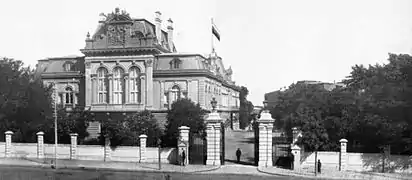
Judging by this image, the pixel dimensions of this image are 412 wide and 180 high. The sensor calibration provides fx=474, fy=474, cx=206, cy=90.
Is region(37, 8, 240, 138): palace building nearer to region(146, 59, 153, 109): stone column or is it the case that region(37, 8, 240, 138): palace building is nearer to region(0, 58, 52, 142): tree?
region(146, 59, 153, 109): stone column

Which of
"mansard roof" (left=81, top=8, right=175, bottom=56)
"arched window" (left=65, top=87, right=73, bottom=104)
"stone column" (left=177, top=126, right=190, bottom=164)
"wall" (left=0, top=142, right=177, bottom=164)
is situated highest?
"mansard roof" (left=81, top=8, right=175, bottom=56)

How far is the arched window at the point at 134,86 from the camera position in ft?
156

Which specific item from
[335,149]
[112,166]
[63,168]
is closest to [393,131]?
[335,149]

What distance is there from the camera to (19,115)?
35.6 metres

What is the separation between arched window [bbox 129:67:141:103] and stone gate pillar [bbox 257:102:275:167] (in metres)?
22.0

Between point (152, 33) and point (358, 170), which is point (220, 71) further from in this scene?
point (358, 170)

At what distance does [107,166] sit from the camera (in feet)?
97.1

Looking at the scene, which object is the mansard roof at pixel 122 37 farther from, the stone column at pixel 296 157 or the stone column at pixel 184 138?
the stone column at pixel 296 157

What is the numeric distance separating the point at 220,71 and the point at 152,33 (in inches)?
706

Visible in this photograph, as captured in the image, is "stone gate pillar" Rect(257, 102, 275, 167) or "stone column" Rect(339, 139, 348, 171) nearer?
"stone column" Rect(339, 139, 348, 171)

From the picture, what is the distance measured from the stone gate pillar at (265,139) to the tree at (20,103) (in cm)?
1731

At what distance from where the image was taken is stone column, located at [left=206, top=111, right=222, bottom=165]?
2847cm

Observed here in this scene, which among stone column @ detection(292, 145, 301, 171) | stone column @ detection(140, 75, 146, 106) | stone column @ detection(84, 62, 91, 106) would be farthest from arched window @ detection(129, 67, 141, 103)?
stone column @ detection(292, 145, 301, 171)

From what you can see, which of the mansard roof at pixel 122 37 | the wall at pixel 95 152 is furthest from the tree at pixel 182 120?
the mansard roof at pixel 122 37
